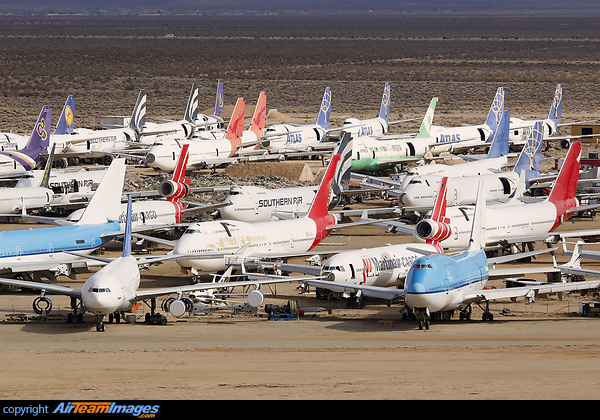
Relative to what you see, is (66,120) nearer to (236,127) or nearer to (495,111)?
(236,127)

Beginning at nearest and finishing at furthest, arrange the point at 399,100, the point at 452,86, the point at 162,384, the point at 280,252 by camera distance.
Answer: the point at 162,384, the point at 280,252, the point at 399,100, the point at 452,86

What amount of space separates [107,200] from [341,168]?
1870 centimetres

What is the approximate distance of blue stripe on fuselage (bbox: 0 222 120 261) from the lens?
167 feet

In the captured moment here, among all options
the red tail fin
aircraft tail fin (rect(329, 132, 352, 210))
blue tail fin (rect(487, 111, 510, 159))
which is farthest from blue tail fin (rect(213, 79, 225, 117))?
aircraft tail fin (rect(329, 132, 352, 210))

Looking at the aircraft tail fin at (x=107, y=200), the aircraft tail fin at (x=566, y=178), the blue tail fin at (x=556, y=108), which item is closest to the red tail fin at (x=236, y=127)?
the aircraft tail fin at (x=566, y=178)

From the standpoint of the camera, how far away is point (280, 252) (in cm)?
5484

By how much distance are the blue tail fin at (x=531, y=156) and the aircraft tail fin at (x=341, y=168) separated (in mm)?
16389

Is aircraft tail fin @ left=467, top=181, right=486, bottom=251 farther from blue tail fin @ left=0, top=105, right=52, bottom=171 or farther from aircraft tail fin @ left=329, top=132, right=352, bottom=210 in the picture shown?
blue tail fin @ left=0, top=105, right=52, bottom=171

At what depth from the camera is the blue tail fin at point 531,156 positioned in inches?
3130

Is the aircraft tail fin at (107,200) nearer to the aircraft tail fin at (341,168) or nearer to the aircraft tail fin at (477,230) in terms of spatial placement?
the aircraft tail fin at (341,168)

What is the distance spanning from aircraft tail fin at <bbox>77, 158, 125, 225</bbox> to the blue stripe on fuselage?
0.73 m

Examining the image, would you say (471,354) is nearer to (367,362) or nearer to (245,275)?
(367,362)
